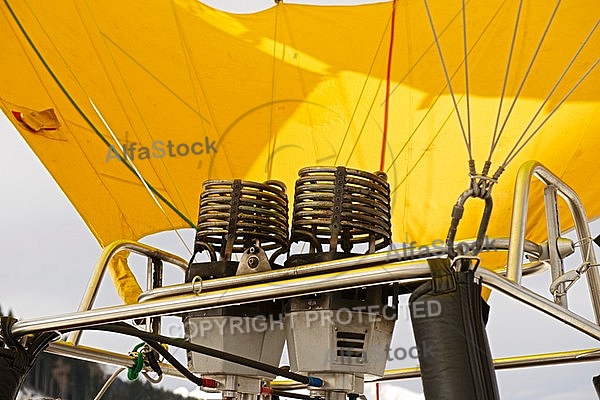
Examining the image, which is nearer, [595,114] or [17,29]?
[17,29]

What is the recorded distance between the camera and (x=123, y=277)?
206 cm

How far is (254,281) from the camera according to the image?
883 millimetres

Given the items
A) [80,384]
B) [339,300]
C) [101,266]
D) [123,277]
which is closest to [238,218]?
[339,300]

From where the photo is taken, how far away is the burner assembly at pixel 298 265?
3.05ft

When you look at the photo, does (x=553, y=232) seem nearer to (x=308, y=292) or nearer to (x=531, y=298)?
(x=531, y=298)

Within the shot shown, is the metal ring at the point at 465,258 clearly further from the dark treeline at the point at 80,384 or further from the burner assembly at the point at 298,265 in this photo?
the dark treeline at the point at 80,384

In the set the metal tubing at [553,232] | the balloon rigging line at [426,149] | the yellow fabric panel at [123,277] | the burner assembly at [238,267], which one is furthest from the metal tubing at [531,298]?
the balloon rigging line at [426,149]

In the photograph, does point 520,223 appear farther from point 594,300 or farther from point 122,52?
point 122,52

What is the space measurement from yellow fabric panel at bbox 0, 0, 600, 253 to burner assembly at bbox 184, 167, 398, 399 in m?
1.24

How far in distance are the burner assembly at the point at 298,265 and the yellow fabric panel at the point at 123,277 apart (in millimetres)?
1020

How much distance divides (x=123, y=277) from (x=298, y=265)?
1.21 m

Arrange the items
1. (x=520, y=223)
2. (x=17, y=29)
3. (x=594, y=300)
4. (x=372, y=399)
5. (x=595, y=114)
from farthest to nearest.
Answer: (x=595, y=114), (x=17, y=29), (x=372, y=399), (x=594, y=300), (x=520, y=223)


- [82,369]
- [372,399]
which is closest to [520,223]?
[372,399]

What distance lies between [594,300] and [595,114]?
4.80ft
